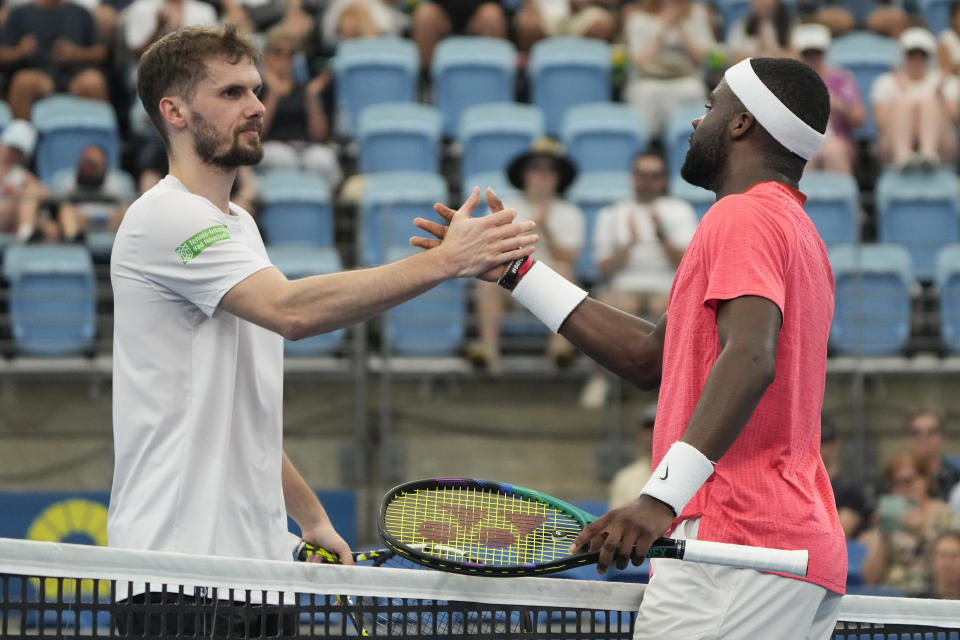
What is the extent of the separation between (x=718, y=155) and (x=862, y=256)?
21.0 ft

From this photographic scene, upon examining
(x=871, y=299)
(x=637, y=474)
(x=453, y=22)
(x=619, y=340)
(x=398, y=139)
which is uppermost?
(x=453, y=22)

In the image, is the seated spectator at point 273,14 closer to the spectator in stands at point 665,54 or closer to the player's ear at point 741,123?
the spectator in stands at point 665,54

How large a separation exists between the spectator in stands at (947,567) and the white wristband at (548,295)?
4261 mm

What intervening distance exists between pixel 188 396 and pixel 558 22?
371 inches

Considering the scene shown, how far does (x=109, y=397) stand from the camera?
9.13m

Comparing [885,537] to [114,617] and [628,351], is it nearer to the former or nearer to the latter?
[628,351]

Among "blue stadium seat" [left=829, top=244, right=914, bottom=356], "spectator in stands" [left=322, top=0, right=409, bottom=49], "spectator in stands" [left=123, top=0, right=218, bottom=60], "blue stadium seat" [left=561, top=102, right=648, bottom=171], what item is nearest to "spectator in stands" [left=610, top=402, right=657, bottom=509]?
"blue stadium seat" [left=829, top=244, right=914, bottom=356]

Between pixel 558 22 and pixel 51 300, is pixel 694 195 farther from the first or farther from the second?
pixel 51 300

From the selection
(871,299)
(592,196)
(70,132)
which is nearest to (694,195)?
(592,196)

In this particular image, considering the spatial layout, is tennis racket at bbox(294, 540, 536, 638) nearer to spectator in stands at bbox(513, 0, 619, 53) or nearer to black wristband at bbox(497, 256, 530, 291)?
black wristband at bbox(497, 256, 530, 291)

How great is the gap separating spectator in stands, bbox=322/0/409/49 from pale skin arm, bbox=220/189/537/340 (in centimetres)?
857

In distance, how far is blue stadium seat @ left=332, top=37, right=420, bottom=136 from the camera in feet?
37.2

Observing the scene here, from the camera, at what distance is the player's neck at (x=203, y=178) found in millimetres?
3541

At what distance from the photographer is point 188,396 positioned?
11.0ft
